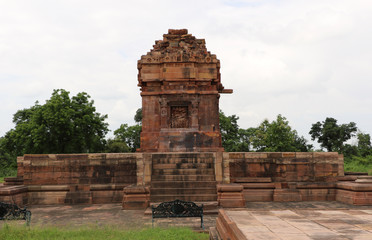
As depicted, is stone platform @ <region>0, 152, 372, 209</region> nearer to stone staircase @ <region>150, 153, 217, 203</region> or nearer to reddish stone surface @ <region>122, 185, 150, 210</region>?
stone staircase @ <region>150, 153, 217, 203</region>

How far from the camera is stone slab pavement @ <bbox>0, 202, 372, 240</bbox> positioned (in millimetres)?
5168

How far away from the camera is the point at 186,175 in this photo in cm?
1152

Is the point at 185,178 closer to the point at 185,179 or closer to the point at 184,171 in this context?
the point at 185,179

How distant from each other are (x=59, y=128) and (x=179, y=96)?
17047 millimetres

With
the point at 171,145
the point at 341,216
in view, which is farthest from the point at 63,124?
the point at 341,216

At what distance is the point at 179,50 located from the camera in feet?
57.7

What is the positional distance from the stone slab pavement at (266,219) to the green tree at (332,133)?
1554 inches

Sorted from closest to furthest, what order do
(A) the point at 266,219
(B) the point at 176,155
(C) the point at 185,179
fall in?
1. (A) the point at 266,219
2. (C) the point at 185,179
3. (B) the point at 176,155

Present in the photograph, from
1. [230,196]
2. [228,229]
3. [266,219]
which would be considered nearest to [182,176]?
[230,196]

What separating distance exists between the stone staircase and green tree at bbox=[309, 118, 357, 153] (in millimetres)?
39193

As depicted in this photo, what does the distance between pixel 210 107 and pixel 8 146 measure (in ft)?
83.9

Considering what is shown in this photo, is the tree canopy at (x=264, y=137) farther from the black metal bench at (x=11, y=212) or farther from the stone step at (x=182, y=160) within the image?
the black metal bench at (x=11, y=212)

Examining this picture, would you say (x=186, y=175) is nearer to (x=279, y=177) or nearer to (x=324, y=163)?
(x=279, y=177)

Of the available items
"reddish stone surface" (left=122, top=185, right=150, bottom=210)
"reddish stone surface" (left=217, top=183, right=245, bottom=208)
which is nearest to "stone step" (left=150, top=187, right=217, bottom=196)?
"reddish stone surface" (left=122, top=185, right=150, bottom=210)
